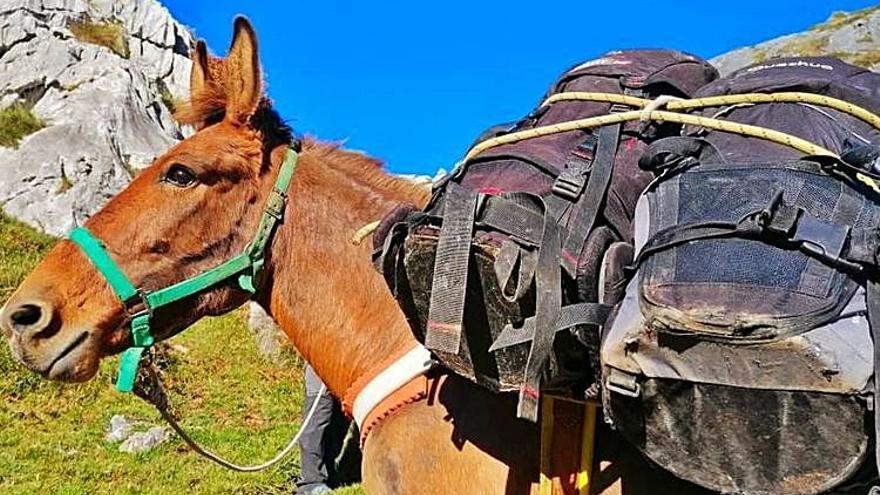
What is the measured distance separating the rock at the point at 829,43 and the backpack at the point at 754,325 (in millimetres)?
40791

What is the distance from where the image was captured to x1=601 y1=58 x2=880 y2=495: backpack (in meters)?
→ 1.88

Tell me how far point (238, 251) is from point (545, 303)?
4.89 feet

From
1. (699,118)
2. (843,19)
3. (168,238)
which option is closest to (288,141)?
(168,238)

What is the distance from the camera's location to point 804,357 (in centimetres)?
186

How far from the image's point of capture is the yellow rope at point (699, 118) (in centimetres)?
223

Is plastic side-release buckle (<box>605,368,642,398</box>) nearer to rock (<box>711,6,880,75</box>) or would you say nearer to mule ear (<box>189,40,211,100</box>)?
mule ear (<box>189,40,211,100</box>)

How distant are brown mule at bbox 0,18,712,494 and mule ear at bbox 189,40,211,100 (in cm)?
4

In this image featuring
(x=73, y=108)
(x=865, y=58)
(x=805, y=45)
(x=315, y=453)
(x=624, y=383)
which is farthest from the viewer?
(x=805, y=45)

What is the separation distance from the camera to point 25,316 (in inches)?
125

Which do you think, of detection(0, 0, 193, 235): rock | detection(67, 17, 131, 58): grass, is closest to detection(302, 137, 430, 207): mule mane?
detection(0, 0, 193, 235): rock

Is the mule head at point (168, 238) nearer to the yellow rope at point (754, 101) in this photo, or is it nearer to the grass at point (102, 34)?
the yellow rope at point (754, 101)

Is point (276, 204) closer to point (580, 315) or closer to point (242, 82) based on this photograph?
point (242, 82)

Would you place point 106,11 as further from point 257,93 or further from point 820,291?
point 820,291

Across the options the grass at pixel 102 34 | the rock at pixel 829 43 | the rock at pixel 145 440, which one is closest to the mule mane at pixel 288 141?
the rock at pixel 145 440
